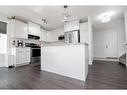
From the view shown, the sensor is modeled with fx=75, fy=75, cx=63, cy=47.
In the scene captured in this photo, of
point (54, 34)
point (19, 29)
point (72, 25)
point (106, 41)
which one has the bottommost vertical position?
point (106, 41)

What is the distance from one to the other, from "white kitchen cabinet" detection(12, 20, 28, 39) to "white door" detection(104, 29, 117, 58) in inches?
240

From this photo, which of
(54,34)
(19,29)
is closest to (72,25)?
(54,34)

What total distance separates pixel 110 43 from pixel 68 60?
212 inches

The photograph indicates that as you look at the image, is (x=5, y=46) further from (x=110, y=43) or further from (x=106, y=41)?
(x=110, y=43)

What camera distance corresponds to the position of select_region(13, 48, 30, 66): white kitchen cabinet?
3.67 m

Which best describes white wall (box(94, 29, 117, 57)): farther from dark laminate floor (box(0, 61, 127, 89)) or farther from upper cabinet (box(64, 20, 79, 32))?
dark laminate floor (box(0, 61, 127, 89))

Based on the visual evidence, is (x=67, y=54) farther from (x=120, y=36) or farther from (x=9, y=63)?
(x=120, y=36)

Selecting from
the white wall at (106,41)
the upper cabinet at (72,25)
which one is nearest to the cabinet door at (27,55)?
the upper cabinet at (72,25)

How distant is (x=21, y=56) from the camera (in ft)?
12.8

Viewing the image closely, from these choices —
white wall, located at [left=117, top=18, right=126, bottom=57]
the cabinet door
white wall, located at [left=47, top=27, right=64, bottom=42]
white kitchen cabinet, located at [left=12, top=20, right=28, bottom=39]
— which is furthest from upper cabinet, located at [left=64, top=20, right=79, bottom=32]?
white wall, located at [left=117, top=18, right=126, bottom=57]

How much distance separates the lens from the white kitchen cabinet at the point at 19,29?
380cm

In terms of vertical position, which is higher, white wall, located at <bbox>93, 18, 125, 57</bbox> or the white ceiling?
the white ceiling
